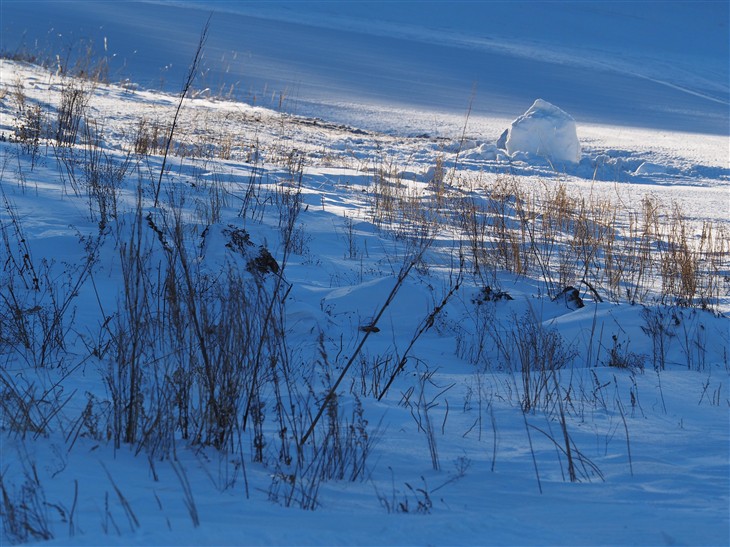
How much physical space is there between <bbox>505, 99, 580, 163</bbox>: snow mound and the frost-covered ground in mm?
380

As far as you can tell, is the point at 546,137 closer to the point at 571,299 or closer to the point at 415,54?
the point at 571,299

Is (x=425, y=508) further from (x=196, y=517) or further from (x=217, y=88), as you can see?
(x=217, y=88)

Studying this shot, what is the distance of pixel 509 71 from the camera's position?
27812 millimetres

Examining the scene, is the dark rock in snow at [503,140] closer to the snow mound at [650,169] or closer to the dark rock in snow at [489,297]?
the snow mound at [650,169]

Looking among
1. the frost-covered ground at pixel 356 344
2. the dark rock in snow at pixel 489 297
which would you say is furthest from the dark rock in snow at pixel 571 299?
the dark rock in snow at pixel 489 297

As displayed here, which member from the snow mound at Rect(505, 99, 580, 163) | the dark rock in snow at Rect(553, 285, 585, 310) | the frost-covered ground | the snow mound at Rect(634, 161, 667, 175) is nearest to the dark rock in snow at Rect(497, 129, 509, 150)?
the snow mound at Rect(505, 99, 580, 163)

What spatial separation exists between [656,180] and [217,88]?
9.56 metres

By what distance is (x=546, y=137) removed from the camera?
12047mm

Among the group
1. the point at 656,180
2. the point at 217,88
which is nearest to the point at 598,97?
the point at 217,88

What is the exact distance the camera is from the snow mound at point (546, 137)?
12.1 meters

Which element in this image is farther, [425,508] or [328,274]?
[328,274]

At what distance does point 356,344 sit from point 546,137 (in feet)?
28.2

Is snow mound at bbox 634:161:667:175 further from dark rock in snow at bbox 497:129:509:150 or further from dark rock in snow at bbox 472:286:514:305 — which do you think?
dark rock in snow at bbox 472:286:514:305

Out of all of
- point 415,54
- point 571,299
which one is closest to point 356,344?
point 571,299
